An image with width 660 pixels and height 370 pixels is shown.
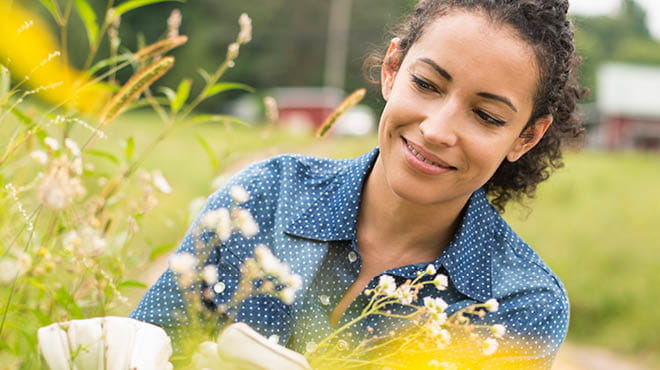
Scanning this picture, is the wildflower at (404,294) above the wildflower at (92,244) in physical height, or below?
above

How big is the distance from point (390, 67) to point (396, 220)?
0.38 metres

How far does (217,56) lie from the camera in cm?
3341

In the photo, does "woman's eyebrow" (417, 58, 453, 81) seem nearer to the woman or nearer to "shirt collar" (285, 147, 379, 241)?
the woman

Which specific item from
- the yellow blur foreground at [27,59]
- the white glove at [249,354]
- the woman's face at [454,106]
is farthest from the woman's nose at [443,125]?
the white glove at [249,354]

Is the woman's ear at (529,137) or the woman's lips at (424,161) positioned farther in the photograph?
the woman's ear at (529,137)

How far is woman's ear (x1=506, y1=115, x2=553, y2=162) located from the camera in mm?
1860

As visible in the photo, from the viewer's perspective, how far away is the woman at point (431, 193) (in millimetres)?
1622

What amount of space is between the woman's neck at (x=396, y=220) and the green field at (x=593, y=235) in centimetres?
66

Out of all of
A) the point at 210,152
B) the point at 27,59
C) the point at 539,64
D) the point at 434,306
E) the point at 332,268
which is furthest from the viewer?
the point at 27,59

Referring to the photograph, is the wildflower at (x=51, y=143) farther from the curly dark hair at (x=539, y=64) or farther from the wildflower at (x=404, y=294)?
the curly dark hair at (x=539, y=64)

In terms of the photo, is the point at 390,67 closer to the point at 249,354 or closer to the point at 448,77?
the point at 448,77

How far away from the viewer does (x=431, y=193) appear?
170 centimetres

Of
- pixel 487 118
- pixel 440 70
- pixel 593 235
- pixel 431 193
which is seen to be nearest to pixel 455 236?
pixel 431 193

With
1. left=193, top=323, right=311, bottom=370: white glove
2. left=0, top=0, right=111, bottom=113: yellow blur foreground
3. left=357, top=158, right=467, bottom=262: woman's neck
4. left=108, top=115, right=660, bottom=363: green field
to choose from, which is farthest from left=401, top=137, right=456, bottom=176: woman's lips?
left=108, top=115, right=660, bottom=363: green field
